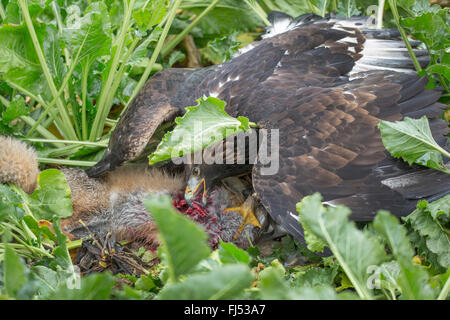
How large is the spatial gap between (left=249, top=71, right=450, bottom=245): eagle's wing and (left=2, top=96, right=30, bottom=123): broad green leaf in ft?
4.15

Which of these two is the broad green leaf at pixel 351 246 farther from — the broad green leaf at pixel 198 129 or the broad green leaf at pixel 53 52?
the broad green leaf at pixel 53 52

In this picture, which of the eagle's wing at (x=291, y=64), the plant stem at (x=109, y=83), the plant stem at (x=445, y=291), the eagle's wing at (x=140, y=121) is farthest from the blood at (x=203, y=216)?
the plant stem at (x=445, y=291)

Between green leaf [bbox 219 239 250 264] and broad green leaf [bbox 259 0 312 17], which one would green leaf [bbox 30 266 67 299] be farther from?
broad green leaf [bbox 259 0 312 17]

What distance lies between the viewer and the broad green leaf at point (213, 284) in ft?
3.71

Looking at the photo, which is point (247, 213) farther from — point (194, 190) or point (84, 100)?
point (84, 100)

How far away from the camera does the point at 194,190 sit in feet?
8.72

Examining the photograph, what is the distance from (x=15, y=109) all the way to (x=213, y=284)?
2011 mm

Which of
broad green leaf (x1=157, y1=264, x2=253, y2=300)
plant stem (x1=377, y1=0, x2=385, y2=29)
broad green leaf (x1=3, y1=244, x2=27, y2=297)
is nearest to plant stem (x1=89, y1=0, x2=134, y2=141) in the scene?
plant stem (x1=377, y1=0, x2=385, y2=29)

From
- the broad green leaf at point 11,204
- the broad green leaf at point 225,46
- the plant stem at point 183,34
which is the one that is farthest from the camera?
the plant stem at point 183,34

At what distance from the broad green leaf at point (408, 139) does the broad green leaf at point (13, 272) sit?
1.29 metres

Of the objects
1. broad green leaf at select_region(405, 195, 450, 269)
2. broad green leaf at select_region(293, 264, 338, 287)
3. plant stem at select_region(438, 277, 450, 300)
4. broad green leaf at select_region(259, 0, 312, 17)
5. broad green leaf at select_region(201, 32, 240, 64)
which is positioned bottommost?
broad green leaf at select_region(293, 264, 338, 287)

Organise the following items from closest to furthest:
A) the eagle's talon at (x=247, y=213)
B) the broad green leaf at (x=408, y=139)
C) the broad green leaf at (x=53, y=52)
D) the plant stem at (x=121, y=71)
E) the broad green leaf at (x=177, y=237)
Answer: the broad green leaf at (x=177, y=237) → the broad green leaf at (x=408, y=139) → the eagle's talon at (x=247, y=213) → the broad green leaf at (x=53, y=52) → the plant stem at (x=121, y=71)

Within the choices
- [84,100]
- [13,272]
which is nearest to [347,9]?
[84,100]

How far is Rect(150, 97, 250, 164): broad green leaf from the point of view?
189 centimetres
